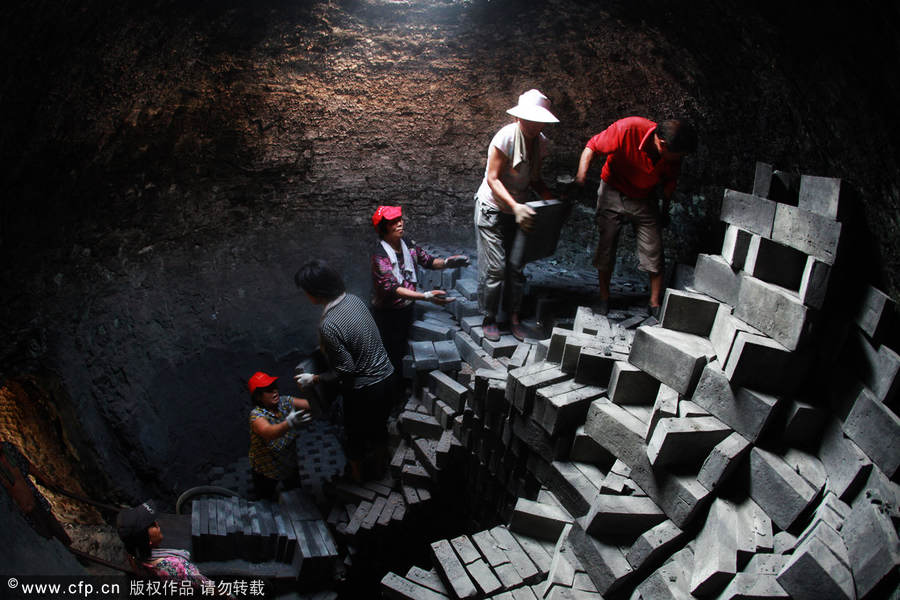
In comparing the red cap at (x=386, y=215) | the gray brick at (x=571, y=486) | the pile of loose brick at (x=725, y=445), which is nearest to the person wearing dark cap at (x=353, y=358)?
the red cap at (x=386, y=215)

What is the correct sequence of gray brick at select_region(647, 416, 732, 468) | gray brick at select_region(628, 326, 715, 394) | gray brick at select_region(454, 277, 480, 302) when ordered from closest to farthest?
gray brick at select_region(647, 416, 732, 468)
gray brick at select_region(628, 326, 715, 394)
gray brick at select_region(454, 277, 480, 302)

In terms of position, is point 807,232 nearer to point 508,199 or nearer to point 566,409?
point 566,409

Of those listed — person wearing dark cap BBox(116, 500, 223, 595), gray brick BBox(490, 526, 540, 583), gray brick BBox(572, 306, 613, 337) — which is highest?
gray brick BBox(572, 306, 613, 337)

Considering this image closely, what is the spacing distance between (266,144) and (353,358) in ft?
11.0

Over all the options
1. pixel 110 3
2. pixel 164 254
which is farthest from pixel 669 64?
pixel 164 254

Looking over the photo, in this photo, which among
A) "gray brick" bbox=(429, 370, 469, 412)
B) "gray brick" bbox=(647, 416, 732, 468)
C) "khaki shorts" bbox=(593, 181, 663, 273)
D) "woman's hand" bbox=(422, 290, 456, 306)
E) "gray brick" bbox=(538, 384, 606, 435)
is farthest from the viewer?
"woman's hand" bbox=(422, 290, 456, 306)

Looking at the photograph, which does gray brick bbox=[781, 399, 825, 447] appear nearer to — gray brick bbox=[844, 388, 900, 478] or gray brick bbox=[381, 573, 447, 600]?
gray brick bbox=[844, 388, 900, 478]

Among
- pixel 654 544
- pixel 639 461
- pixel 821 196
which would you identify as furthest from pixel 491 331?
pixel 821 196

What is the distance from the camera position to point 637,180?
13.8ft

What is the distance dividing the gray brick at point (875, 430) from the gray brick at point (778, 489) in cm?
32

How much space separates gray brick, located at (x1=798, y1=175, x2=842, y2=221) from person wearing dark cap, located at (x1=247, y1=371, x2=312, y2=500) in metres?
3.51

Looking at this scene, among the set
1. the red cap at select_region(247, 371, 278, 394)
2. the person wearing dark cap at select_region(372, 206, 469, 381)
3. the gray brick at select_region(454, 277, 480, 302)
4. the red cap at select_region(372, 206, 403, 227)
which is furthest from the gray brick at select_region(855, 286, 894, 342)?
the red cap at select_region(247, 371, 278, 394)

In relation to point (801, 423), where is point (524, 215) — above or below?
above

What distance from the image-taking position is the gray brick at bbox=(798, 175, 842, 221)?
8.49 feet
